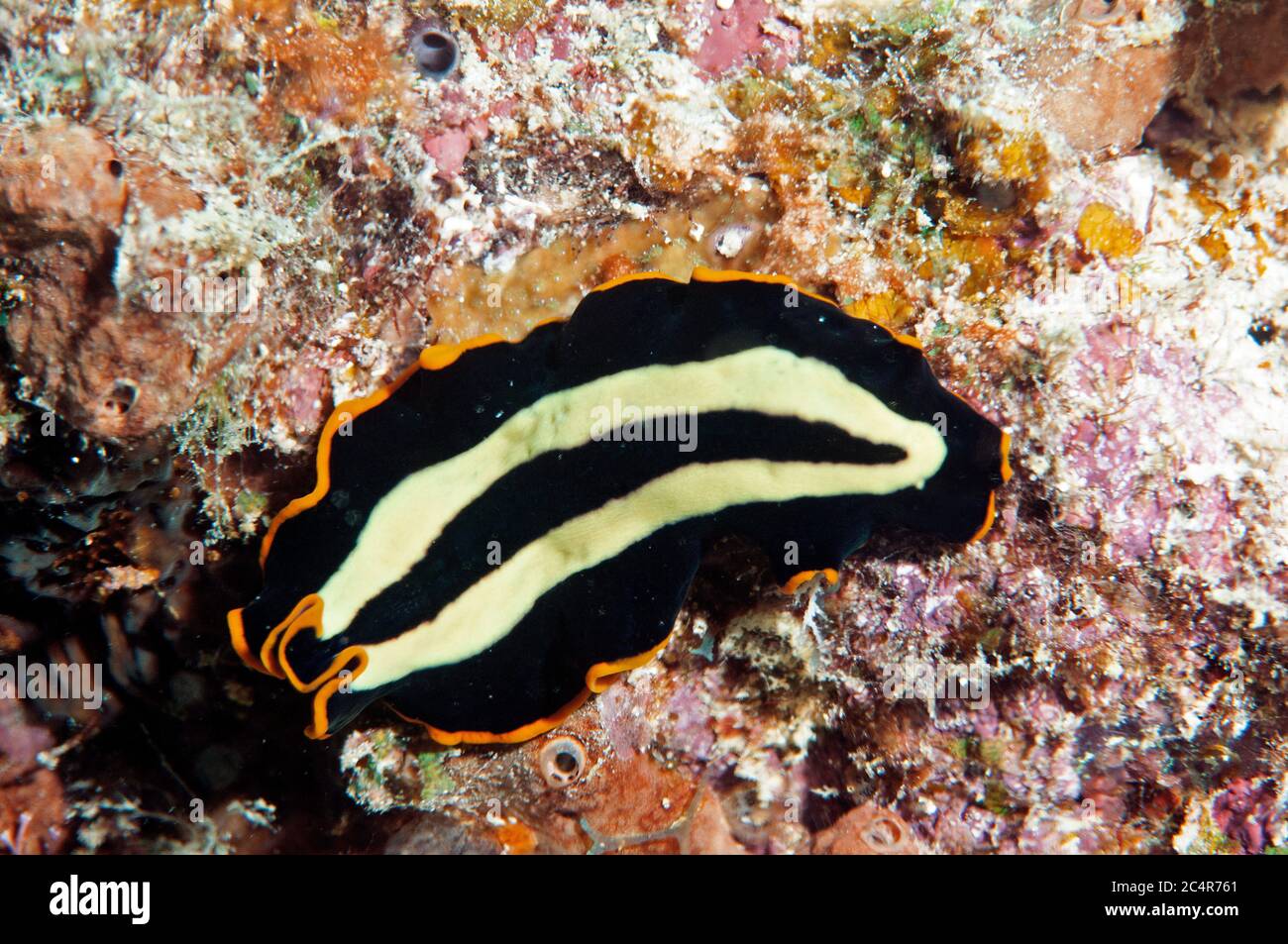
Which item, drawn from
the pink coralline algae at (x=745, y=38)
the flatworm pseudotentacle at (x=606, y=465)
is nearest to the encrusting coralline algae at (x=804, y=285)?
the pink coralline algae at (x=745, y=38)

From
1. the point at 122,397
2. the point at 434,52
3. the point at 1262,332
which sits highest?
the point at 434,52

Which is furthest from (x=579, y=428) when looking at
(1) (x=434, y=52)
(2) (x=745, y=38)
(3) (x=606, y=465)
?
(2) (x=745, y=38)

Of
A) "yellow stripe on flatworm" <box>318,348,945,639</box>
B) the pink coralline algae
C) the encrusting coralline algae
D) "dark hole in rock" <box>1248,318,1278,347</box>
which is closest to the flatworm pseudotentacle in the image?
"yellow stripe on flatworm" <box>318,348,945,639</box>

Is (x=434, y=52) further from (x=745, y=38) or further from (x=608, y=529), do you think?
(x=608, y=529)

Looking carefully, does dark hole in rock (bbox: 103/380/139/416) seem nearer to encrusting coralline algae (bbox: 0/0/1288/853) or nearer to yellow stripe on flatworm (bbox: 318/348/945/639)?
encrusting coralline algae (bbox: 0/0/1288/853)

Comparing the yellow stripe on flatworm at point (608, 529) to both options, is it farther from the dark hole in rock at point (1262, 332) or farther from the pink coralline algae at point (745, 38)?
the pink coralline algae at point (745, 38)
